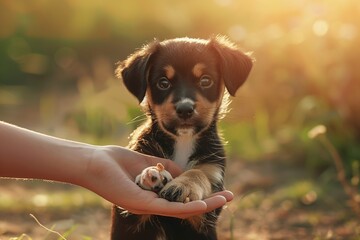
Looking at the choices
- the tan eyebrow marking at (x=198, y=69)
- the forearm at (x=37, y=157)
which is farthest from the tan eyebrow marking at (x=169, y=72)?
the forearm at (x=37, y=157)

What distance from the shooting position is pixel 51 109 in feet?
35.7

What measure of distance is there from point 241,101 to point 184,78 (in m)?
5.04

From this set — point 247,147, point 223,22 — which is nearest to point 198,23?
point 223,22

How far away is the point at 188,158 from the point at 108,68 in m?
8.59

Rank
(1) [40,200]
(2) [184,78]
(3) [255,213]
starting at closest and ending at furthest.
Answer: (2) [184,78], (3) [255,213], (1) [40,200]

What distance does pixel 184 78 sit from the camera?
4.68 metres

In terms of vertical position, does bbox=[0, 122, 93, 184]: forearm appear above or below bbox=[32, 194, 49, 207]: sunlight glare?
above

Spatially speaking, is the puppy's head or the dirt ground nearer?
the puppy's head

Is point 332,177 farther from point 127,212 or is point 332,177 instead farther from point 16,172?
point 16,172

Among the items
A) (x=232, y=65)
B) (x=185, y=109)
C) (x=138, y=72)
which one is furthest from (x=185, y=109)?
(x=232, y=65)

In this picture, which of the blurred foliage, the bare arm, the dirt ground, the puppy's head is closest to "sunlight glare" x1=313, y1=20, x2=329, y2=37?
the blurred foliage

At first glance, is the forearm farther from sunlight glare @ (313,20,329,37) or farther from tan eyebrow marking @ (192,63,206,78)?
sunlight glare @ (313,20,329,37)

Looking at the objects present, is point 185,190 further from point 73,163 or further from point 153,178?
point 73,163

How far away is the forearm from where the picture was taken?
4156mm
